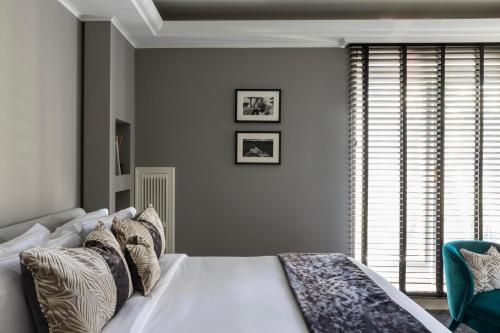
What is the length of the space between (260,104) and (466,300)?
2.36 meters

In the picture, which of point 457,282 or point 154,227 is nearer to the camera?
point 154,227

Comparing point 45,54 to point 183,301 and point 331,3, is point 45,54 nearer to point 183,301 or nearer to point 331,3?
point 183,301

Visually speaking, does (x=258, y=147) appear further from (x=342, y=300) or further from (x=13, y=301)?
(x=13, y=301)

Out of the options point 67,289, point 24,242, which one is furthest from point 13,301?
point 24,242

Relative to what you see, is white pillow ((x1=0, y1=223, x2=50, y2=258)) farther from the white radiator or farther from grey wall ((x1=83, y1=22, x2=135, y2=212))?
the white radiator

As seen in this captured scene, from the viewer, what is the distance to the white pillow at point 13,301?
3.46ft

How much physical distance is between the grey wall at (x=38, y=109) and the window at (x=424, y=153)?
2.57 metres

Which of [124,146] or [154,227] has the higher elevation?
[124,146]

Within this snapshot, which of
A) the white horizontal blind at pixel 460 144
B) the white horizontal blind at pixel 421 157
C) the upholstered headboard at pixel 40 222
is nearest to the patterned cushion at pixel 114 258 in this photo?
the upholstered headboard at pixel 40 222

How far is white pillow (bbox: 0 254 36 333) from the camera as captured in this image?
3.46 ft

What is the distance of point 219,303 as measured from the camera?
1571 mm

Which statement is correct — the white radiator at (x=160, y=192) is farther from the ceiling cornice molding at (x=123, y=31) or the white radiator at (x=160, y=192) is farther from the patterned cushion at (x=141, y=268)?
the patterned cushion at (x=141, y=268)

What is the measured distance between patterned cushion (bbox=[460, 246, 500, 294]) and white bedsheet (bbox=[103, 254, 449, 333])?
37.9 inches

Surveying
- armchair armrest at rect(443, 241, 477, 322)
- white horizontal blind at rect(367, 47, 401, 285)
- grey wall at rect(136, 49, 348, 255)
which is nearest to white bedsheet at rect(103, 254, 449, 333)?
armchair armrest at rect(443, 241, 477, 322)
